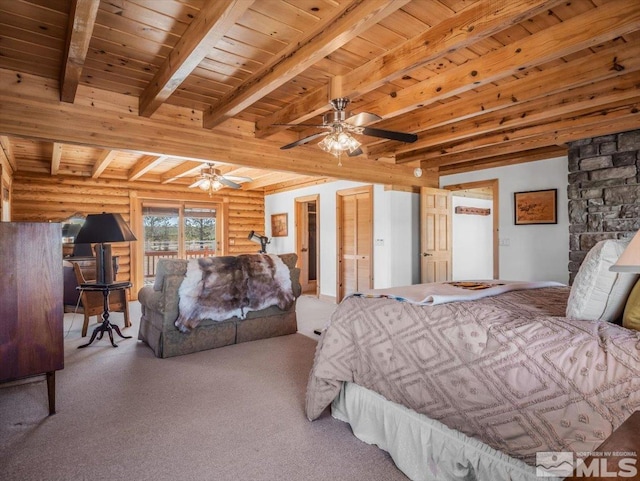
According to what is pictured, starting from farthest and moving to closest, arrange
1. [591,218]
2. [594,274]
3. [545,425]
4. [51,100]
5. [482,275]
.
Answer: [482,275] < [591,218] < [51,100] < [594,274] < [545,425]

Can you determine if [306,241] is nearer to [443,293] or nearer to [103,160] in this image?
[103,160]

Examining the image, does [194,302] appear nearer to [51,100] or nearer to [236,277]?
[236,277]

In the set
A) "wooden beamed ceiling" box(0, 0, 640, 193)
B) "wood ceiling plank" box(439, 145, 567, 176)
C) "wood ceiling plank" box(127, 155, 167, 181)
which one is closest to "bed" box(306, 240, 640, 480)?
"wooden beamed ceiling" box(0, 0, 640, 193)

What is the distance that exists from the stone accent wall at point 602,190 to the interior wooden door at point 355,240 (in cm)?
275

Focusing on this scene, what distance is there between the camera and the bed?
1281mm

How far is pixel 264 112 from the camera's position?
3.86 meters

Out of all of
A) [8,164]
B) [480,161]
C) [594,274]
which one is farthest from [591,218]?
[8,164]

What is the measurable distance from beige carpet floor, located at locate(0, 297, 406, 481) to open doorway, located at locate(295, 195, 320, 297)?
4368mm

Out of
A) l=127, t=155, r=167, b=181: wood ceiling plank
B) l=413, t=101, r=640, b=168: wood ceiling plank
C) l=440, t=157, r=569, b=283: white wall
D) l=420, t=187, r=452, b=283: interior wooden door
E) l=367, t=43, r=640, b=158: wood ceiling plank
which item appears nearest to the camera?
l=367, t=43, r=640, b=158: wood ceiling plank

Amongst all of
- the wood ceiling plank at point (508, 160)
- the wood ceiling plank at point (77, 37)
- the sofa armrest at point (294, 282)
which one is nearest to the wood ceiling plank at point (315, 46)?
the wood ceiling plank at point (77, 37)

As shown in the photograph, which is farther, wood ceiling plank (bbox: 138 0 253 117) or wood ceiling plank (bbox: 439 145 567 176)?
wood ceiling plank (bbox: 439 145 567 176)

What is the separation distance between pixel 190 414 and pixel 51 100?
2.77 m

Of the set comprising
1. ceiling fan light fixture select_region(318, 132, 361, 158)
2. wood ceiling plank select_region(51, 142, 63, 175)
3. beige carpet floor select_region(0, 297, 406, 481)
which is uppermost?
wood ceiling plank select_region(51, 142, 63, 175)

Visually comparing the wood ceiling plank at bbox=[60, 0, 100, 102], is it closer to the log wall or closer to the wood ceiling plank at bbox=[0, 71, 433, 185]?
the wood ceiling plank at bbox=[0, 71, 433, 185]
